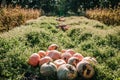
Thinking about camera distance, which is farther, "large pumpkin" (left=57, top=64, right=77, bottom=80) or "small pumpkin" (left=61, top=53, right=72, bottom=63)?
"small pumpkin" (left=61, top=53, right=72, bottom=63)

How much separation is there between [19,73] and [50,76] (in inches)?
29.5

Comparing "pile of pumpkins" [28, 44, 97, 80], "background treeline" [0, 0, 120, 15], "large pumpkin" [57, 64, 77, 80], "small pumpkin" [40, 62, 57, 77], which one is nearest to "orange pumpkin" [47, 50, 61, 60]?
"pile of pumpkins" [28, 44, 97, 80]

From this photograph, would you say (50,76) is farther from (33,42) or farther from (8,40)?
(33,42)

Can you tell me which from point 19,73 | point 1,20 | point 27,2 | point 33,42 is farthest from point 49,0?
point 19,73

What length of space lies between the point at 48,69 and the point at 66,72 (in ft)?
1.49

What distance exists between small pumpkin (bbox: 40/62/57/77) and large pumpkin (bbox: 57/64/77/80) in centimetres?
14

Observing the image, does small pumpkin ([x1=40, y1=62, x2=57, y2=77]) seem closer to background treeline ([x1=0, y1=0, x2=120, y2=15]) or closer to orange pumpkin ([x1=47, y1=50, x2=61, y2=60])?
orange pumpkin ([x1=47, y1=50, x2=61, y2=60])

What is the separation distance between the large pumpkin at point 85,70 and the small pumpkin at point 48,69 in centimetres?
54

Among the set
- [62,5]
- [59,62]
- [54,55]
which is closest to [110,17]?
[54,55]

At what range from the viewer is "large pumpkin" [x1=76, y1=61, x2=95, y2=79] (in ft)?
20.8

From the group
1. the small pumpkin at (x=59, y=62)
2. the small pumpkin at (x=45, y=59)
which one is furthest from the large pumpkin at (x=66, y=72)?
the small pumpkin at (x=45, y=59)

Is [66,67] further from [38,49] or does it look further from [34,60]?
[38,49]

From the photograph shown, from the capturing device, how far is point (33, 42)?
31.5ft

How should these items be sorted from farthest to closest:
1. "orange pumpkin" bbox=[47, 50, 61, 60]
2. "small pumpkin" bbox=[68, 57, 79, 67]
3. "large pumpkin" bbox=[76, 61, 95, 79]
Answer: "orange pumpkin" bbox=[47, 50, 61, 60], "small pumpkin" bbox=[68, 57, 79, 67], "large pumpkin" bbox=[76, 61, 95, 79]
